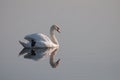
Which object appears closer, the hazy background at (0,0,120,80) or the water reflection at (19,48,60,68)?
the hazy background at (0,0,120,80)

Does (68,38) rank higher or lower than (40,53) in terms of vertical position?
higher

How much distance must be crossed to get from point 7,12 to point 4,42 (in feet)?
31.5

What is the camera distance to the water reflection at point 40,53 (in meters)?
14.1

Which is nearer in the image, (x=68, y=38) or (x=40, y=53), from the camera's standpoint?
(x=40, y=53)

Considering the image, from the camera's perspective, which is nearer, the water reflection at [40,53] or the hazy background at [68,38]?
the hazy background at [68,38]

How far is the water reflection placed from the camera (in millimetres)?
14077

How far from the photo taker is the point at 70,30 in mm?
21391

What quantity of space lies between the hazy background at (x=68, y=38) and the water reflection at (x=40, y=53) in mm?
138

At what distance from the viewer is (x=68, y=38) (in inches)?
750

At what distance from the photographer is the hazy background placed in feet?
41.4

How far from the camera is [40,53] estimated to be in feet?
50.8

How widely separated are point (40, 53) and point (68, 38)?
12.0 feet

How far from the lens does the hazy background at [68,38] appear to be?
12.6 m

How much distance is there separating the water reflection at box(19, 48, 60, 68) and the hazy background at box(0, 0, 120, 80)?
138 mm
